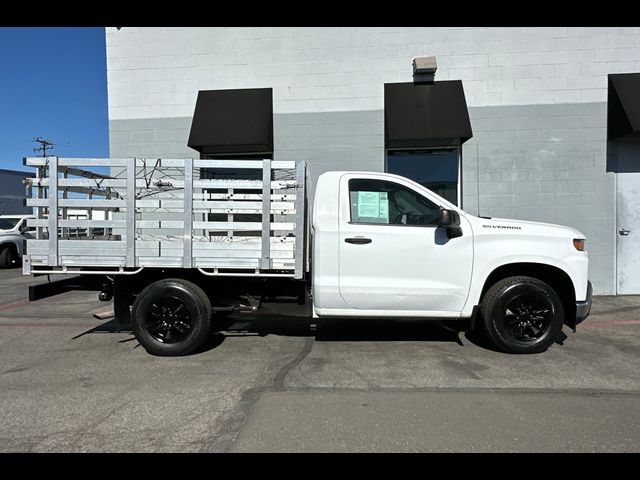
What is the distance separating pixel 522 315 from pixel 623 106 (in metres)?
5.92

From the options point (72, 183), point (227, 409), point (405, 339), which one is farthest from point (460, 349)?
point (72, 183)

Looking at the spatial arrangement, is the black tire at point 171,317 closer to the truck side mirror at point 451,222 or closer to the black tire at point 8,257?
the truck side mirror at point 451,222

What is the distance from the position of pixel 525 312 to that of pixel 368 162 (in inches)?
203

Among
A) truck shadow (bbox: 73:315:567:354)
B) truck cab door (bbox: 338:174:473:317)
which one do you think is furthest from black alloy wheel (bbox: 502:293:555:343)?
truck cab door (bbox: 338:174:473:317)

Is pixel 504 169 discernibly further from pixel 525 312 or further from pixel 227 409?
pixel 227 409

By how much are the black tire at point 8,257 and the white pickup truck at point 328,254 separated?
12.5 m

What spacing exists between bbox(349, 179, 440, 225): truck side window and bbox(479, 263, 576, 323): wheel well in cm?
99

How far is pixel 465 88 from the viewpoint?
9195mm

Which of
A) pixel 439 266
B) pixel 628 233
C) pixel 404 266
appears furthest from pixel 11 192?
pixel 628 233

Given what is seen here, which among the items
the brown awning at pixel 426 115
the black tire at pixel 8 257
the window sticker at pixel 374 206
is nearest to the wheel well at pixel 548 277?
the window sticker at pixel 374 206

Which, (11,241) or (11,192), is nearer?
(11,241)

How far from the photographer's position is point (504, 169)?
30.0ft

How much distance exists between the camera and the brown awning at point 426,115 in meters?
8.38

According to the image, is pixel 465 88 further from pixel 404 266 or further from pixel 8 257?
pixel 8 257
